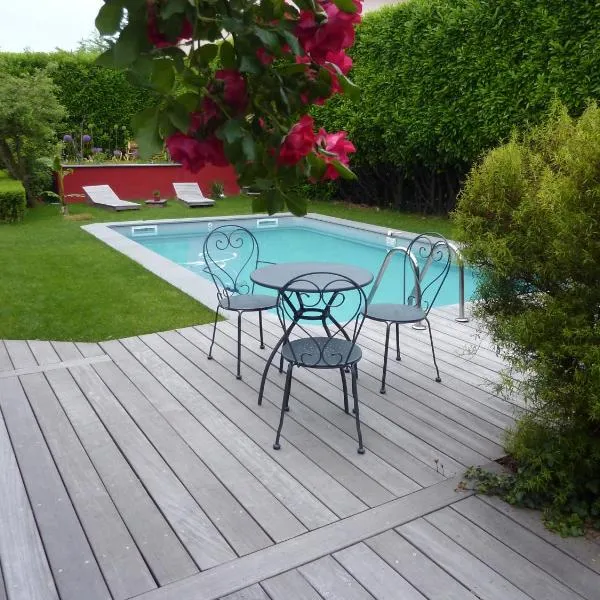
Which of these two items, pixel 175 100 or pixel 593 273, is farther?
pixel 593 273

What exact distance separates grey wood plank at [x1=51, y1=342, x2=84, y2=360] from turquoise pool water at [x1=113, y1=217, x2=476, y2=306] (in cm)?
450

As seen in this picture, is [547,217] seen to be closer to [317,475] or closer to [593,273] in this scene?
[593,273]

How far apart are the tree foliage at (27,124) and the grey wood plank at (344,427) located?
26.1ft

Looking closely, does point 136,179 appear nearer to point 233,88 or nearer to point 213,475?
point 213,475

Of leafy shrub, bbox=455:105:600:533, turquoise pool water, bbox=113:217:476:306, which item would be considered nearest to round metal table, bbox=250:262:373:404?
leafy shrub, bbox=455:105:600:533

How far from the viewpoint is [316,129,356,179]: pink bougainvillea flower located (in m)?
0.92

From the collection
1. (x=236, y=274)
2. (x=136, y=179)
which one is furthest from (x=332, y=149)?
(x=136, y=179)

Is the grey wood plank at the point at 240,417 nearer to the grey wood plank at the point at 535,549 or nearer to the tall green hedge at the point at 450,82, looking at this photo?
the grey wood plank at the point at 535,549

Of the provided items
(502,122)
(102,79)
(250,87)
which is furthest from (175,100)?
(102,79)

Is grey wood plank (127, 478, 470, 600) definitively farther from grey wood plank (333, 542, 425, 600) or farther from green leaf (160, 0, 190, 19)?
green leaf (160, 0, 190, 19)

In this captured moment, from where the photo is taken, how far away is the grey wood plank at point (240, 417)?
8.80 feet

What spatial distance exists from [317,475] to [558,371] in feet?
3.82

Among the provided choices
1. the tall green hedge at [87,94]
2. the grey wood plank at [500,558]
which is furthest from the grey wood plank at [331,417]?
the tall green hedge at [87,94]

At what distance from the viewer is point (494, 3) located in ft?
29.0
